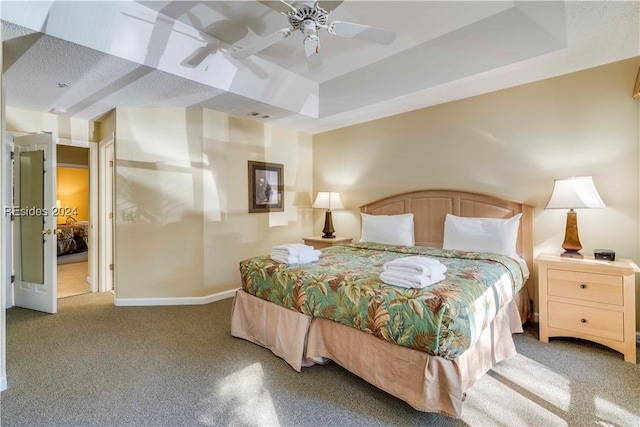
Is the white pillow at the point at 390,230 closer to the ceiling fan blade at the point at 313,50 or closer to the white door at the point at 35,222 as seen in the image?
the ceiling fan blade at the point at 313,50

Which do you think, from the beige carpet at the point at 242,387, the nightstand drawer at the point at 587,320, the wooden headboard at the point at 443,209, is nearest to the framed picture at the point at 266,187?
the wooden headboard at the point at 443,209

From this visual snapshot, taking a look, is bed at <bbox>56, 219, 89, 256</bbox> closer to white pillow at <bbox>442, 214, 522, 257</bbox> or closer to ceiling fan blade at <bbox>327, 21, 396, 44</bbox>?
ceiling fan blade at <bbox>327, 21, 396, 44</bbox>

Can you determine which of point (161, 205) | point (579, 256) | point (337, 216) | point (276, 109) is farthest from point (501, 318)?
point (161, 205)

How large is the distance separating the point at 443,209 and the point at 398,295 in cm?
224

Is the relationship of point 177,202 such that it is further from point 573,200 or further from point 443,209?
point 573,200

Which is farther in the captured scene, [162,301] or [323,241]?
[323,241]

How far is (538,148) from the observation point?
10.4 ft

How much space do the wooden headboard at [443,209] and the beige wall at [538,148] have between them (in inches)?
4.1

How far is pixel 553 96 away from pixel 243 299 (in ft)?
12.1

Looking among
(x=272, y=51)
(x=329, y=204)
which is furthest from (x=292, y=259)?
(x=272, y=51)

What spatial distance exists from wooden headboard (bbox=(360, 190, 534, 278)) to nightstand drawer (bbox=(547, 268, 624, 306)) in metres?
0.56

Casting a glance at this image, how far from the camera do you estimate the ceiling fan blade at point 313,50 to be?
2.23 meters

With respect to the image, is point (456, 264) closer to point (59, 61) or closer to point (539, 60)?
point (539, 60)

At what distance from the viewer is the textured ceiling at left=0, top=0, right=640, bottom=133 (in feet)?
7.54
